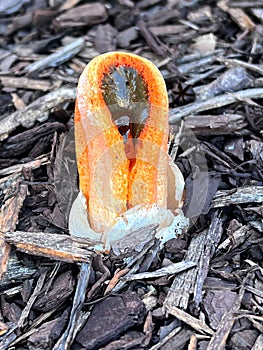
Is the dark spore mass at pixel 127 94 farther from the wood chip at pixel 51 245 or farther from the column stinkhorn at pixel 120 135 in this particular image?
the wood chip at pixel 51 245

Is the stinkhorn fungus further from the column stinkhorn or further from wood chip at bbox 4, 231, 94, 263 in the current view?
wood chip at bbox 4, 231, 94, 263

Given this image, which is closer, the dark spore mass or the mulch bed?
the mulch bed

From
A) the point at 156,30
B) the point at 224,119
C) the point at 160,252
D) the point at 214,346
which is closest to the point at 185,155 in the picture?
the point at 224,119

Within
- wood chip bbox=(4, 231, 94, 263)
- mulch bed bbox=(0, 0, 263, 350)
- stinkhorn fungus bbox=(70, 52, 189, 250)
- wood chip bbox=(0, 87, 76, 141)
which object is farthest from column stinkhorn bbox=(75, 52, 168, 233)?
wood chip bbox=(0, 87, 76, 141)

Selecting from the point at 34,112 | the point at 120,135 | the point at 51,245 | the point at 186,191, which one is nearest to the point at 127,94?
the point at 120,135

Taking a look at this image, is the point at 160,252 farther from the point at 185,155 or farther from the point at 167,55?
the point at 167,55

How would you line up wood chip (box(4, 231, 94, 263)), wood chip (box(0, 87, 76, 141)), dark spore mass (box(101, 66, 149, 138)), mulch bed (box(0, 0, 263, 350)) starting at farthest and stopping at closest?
wood chip (box(0, 87, 76, 141))
wood chip (box(4, 231, 94, 263))
dark spore mass (box(101, 66, 149, 138))
mulch bed (box(0, 0, 263, 350))
